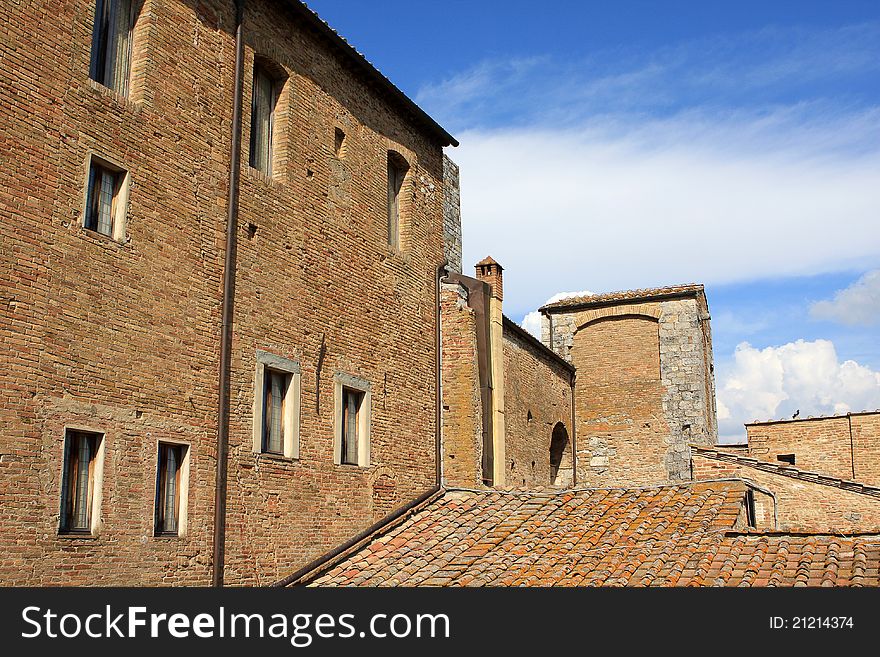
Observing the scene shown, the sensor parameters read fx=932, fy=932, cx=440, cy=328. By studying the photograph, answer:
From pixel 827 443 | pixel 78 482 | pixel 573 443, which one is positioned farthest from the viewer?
pixel 573 443

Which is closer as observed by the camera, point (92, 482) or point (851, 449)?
point (92, 482)

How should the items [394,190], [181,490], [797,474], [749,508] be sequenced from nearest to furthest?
[181,490] < [749,508] < [394,190] < [797,474]

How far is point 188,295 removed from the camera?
32.5 ft

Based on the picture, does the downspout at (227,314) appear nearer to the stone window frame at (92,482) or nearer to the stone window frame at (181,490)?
the stone window frame at (181,490)

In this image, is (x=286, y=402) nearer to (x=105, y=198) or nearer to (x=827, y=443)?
(x=105, y=198)

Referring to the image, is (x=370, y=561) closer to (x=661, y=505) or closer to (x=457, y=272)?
(x=661, y=505)

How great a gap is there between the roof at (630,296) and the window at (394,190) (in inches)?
439

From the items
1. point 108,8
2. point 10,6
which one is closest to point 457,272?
point 108,8

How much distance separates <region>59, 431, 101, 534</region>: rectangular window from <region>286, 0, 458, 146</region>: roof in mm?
6215

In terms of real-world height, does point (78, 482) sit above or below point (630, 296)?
below

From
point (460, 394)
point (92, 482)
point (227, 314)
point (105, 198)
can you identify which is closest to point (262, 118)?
point (227, 314)

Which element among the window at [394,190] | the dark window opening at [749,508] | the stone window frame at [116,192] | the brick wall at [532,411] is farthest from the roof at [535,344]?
the stone window frame at [116,192]

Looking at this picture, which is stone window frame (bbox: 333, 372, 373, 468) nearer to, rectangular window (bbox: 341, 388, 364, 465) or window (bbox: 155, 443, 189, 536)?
rectangular window (bbox: 341, 388, 364, 465)

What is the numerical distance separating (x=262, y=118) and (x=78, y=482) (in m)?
5.27
